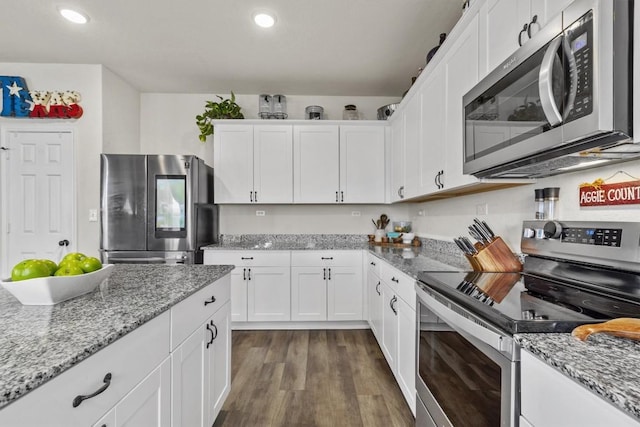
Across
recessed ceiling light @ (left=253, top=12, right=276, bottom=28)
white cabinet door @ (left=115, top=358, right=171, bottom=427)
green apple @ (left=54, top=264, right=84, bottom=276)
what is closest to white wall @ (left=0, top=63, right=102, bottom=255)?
recessed ceiling light @ (left=253, top=12, right=276, bottom=28)

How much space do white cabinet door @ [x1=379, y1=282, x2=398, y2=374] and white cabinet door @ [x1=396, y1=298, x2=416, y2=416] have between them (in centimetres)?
8

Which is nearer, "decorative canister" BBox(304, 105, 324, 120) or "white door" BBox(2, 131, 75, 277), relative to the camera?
"white door" BBox(2, 131, 75, 277)

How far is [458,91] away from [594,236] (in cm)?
105

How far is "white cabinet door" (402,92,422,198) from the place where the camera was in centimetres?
243

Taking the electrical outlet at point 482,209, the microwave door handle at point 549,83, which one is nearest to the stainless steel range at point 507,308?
the microwave door handle at point 549,83

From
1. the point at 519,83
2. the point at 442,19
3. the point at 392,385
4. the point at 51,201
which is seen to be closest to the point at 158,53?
the point at 51,201

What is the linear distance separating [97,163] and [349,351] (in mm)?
3149

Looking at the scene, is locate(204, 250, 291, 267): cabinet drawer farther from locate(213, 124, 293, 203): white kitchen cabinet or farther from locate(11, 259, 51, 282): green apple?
locate(11, 259, 51, 282): green apple

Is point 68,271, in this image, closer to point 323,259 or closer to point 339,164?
point 323,259

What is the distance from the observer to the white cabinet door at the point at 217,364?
144 cm

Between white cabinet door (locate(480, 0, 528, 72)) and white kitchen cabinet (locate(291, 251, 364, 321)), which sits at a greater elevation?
white cabinet door (locate(480, 0, 528, 72))

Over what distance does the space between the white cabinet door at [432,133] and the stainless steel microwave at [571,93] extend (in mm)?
721

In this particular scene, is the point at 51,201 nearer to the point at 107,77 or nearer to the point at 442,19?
the point at 107,77

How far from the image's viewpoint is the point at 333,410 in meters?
1.83
